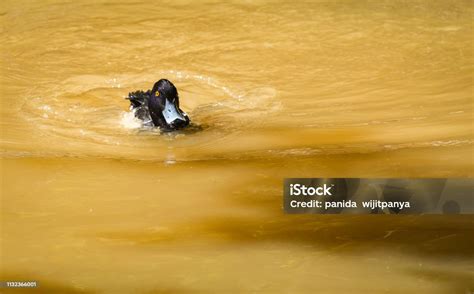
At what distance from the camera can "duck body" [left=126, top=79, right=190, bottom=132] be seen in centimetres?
698

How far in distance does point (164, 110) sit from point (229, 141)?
1.91 ft

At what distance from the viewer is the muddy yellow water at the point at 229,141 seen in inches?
204

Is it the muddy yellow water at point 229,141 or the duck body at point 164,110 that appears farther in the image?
the duck body at point 164,110

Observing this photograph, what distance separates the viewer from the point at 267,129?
7.30 m

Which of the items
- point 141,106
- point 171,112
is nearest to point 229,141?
point 171,112

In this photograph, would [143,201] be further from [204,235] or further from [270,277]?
[270,277]

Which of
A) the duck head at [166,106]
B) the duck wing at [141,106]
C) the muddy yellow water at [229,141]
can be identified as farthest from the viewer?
the duck wing at [141,106]

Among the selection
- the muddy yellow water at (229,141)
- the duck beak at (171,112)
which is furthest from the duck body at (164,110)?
the muddy yellow water at (229,141)

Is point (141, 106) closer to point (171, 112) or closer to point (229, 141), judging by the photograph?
point (171, 112)

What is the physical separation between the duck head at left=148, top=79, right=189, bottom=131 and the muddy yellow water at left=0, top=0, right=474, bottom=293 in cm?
14

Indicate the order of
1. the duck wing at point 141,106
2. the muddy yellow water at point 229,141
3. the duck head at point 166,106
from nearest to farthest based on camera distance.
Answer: the muddy yellow water at point 229,141 < the duck head at point 166,106 < the duck wing at point 141,106

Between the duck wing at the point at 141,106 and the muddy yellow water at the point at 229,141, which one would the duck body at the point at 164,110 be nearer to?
the duck wing at the point at 141,106

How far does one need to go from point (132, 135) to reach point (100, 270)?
2205 millimetres

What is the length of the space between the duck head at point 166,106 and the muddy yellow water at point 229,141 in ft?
0.46
